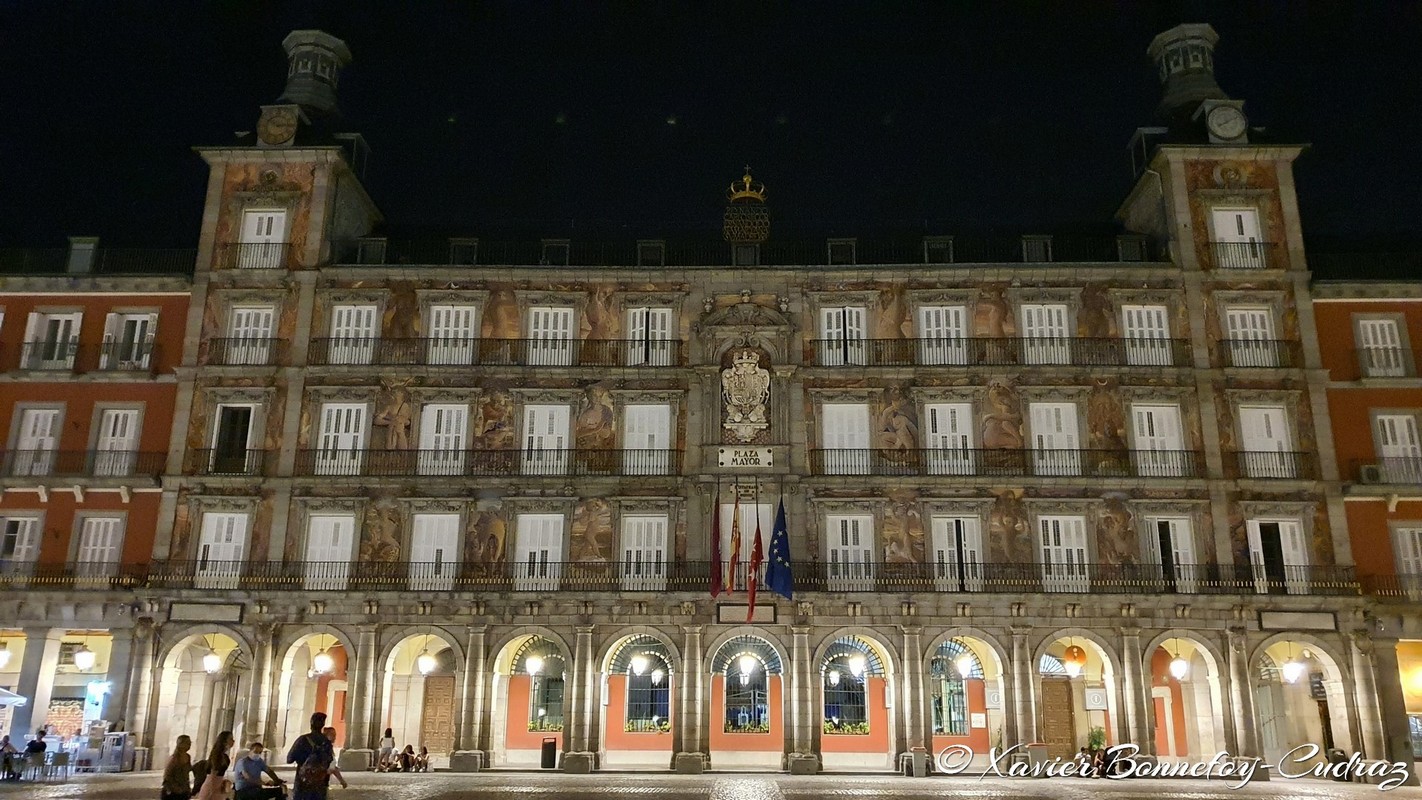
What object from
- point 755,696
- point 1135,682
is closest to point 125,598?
point 755,696

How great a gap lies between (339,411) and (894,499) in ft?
60.2

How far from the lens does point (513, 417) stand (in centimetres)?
3666

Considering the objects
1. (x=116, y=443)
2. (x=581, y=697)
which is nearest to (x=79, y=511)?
(x=116, y=443)

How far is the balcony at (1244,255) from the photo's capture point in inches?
1465

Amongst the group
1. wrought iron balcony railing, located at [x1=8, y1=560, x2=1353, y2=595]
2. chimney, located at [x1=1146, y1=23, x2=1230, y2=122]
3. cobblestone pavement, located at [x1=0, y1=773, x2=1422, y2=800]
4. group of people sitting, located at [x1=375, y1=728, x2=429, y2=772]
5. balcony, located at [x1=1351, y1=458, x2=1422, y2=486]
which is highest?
chimney, located at [x1=1146, y1=23, x2=1230, y2=122]

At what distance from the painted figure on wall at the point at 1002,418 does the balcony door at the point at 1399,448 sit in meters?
11.4

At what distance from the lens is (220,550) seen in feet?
117

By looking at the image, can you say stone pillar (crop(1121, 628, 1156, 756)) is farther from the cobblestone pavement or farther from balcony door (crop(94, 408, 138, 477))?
balcony door (crop(94, 408, 138, 477))

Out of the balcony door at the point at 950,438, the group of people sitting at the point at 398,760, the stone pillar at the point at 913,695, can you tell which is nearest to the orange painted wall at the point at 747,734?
the stone pillar at the point at 913,695

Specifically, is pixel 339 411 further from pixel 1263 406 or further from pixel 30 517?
pixel 1263 406

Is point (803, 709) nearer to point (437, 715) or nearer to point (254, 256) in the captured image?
point (437, 715)

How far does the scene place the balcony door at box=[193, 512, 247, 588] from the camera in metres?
35.1

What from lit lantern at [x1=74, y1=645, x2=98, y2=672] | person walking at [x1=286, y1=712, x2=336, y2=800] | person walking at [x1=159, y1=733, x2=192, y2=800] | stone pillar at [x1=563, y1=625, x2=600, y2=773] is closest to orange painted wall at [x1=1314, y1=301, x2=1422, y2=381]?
stone pillar at [x1=563, y1=625, x2=600, y2=773]

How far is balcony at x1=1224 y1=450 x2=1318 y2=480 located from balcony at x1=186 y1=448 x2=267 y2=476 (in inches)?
1221
